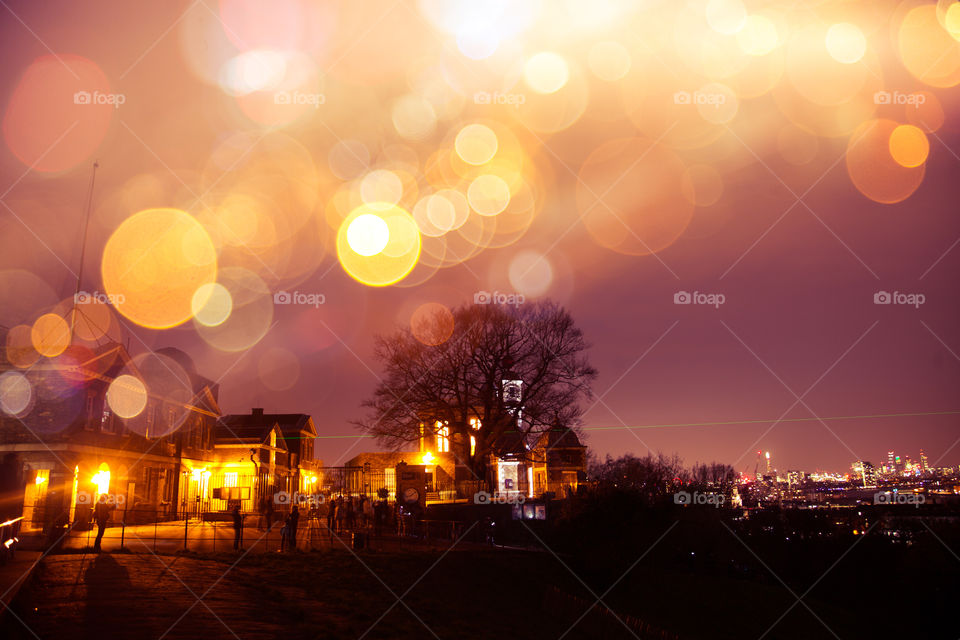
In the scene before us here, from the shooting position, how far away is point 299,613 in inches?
469

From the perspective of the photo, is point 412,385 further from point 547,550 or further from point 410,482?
point 547,550

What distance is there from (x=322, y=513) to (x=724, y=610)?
104 ft

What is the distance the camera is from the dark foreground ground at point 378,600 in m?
10.2

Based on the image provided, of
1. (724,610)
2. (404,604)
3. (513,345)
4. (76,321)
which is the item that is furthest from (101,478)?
(724,610)

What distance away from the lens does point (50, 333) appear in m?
29.2

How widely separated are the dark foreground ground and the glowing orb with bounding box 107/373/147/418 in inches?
530

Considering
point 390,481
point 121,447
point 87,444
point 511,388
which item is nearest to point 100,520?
point 87,444

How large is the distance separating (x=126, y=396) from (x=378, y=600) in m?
21.1

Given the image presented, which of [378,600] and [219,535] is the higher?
A: [219,535]

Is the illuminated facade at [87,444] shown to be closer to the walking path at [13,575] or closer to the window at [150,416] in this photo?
the window at [150,416]

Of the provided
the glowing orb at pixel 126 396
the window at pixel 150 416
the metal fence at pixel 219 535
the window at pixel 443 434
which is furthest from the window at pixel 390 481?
the glowing orb at pixel 126 396

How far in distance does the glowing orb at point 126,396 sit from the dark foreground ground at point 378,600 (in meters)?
13.5

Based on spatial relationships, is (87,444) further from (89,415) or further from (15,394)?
(15,394)

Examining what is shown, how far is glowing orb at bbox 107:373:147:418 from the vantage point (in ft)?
92.7
